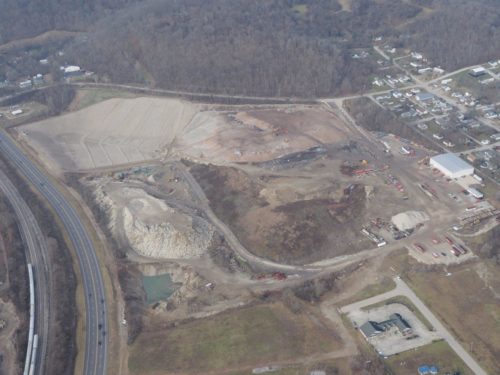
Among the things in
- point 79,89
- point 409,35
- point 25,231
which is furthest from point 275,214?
point 409,35

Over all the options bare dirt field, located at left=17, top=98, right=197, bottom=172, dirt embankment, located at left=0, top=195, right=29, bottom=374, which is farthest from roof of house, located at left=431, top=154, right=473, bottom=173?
dirt embankment, located at left=0, top=195, right=29, bottom=374

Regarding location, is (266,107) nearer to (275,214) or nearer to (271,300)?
(275,214)

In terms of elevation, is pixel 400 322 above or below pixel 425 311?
above

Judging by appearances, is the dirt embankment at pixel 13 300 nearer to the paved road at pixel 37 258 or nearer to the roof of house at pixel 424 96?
the paved road at pixel 37 258

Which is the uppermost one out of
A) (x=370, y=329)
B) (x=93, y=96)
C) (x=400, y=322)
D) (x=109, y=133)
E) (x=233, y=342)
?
(x=93, y=96)

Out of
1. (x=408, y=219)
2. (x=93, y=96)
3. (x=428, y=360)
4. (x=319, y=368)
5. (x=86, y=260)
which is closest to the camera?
(x=319, y=368)

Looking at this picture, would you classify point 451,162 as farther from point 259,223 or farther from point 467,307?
point 259,223

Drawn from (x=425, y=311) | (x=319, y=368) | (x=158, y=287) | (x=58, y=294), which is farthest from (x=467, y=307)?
(x=58, y=294)
